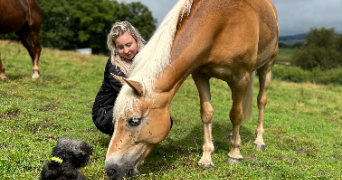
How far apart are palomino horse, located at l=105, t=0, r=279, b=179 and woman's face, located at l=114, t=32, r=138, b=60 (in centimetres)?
57

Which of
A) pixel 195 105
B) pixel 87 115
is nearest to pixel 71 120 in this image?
pixel 87 115

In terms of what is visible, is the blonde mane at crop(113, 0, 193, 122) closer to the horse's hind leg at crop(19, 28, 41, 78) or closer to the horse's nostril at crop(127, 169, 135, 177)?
the horse's nostril at crop(127, 169, 135, 177)

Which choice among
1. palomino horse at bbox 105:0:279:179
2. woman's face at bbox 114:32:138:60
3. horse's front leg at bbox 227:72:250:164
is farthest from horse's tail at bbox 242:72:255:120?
woman's face at bbox 114:32:138:60

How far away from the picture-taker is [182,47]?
246 cm

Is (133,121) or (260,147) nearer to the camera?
(133,121)

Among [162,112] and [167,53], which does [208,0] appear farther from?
[162,112]

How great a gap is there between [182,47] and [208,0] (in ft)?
2.31

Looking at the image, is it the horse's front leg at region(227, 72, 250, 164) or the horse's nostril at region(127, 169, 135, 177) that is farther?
the horse's front leg at region(227, 72, 250, 164)

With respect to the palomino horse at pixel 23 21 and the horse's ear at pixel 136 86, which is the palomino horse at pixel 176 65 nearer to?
the horse's ear at pixel 136 86

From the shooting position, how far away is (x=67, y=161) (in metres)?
2.49

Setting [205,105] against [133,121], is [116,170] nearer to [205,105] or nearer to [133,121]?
[133,121]

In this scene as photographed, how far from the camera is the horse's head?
7.30ft

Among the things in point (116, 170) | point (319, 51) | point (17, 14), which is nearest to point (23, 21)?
point (17, 14)

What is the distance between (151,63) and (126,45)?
30.9 inches
